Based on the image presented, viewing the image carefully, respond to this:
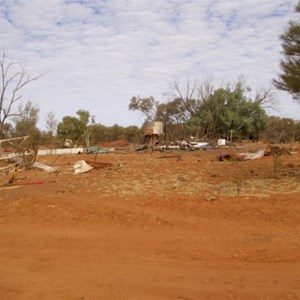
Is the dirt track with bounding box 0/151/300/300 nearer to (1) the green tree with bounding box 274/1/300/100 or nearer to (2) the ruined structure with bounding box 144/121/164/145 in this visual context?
(1) the green tree with bounding box 274/1/300/100

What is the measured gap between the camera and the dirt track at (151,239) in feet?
16.3

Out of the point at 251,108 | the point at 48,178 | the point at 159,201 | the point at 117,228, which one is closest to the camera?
the point at 117,228

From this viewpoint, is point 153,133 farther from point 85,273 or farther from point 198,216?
point 85,273

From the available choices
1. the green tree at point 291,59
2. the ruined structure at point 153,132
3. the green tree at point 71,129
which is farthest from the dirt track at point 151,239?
the green tree at point 71,129

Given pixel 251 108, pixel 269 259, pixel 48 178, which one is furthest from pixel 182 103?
pixel 269 259

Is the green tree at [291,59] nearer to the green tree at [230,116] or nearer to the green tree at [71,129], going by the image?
the green tree at [230,116]

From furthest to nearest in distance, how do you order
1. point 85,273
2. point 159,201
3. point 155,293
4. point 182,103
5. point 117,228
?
point 182,103, point 159,201, point 117,228, point 85,273, point 155,293

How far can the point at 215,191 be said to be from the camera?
11.2 metres

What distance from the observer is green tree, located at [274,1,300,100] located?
607 inches

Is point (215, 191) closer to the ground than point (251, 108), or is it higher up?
closer to the ground

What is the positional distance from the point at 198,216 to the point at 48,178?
7247mm

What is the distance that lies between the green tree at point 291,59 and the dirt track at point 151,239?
13.1 feet

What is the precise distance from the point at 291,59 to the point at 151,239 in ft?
35.7

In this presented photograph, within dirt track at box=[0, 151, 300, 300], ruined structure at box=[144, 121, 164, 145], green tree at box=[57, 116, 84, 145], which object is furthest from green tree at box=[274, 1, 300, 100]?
green tree at box=[57, 116, 84, 145]
